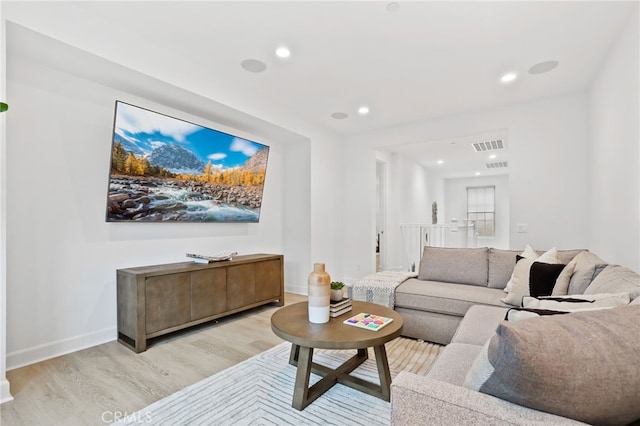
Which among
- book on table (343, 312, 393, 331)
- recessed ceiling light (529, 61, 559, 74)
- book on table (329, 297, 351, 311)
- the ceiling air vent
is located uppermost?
recessed ceiling light (529, 61, 559, 74)

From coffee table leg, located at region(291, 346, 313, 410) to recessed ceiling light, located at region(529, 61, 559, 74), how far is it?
10.7 feet

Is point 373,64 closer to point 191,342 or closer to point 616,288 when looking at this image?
point 616,288

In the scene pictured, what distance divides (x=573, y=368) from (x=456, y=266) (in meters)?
2.61

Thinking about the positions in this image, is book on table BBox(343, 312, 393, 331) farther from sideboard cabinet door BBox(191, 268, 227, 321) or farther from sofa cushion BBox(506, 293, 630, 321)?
sideboard cabinet door BBox(191, 268, 227, 321)

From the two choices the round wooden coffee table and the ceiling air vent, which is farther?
the ceiling air vent

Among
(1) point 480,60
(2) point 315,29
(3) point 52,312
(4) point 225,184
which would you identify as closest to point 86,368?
(3) point 52,312

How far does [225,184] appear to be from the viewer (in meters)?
3.82

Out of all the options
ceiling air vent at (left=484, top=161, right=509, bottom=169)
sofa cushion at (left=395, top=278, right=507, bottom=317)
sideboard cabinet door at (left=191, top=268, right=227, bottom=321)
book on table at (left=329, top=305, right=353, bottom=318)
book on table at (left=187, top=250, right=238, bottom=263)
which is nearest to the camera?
book on table at (left=329, top=305, right=353, bottom=318)

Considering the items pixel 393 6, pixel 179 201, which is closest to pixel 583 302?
pixel 393 6

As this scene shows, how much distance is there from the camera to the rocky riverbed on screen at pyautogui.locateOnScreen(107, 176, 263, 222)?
286 cm

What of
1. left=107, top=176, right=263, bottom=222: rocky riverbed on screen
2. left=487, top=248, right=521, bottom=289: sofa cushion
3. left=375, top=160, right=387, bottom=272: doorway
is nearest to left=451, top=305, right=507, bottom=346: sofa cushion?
left=487, top=248, right=521, bottom=289: sofa cushion

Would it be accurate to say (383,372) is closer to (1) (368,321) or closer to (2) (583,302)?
(1) (368,321)

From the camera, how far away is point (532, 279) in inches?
95.6

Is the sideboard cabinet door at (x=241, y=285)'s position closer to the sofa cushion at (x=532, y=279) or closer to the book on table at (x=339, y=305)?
the book on table at (x=339, y=305)
